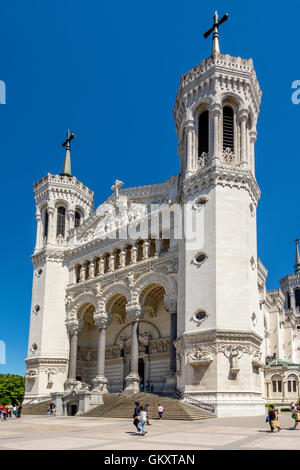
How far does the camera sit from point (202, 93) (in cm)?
4097

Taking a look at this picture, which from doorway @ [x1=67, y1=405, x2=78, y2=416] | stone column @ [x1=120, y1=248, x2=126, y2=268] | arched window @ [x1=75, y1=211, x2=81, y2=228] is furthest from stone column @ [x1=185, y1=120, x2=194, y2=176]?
doorway @ [x1=67, y1=405, x2=78, y2=416]

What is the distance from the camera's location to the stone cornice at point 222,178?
37.6 meters

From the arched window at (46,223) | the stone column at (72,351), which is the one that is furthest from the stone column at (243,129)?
the arched window at (46,223)

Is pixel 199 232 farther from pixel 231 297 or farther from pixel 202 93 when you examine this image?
pixel 202 93

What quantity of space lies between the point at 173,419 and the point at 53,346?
2303 cm

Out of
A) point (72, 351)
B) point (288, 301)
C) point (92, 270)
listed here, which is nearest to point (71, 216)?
point (92, 270)

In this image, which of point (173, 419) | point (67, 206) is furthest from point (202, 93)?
point (173, 419)

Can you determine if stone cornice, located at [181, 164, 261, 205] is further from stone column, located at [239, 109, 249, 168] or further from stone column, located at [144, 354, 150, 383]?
stone column, located at [144, 354, 150, 383]

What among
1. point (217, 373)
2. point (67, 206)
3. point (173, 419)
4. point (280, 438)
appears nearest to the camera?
point (280, 438)

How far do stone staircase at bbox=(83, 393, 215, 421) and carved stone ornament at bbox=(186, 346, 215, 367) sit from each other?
2852 mm

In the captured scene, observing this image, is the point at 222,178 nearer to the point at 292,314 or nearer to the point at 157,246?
the point at 157,246

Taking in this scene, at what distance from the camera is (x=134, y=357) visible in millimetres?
41344

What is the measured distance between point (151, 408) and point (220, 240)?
12857 mm

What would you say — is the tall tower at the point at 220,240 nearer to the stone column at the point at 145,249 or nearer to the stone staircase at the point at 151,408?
the stone staircase at the point at 151,408
